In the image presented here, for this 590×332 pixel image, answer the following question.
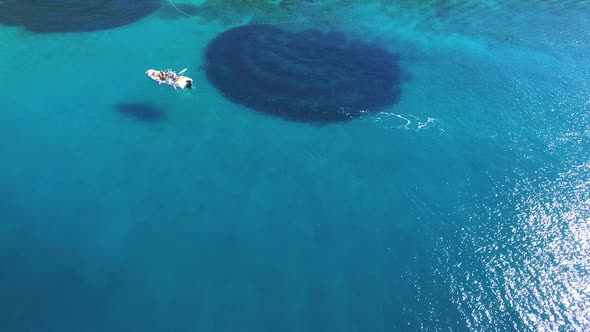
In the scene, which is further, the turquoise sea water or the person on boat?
the person on boat

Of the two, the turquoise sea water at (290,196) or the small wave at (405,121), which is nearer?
the turquoise sea water at (290,196)

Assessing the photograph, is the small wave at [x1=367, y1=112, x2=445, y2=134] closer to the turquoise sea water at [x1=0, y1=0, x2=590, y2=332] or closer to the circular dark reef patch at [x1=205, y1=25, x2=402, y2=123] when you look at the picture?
the turquoise sea water at [x1=0, y1=0, x2=590, y2=332]

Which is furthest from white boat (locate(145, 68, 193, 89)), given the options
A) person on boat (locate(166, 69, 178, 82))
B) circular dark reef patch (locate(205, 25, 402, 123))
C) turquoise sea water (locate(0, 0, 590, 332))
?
circular dark reef patch (locate(205, 25, 402, 123))

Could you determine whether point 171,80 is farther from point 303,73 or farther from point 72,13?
point 72,13

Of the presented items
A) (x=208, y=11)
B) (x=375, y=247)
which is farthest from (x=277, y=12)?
(x=375, y=247)

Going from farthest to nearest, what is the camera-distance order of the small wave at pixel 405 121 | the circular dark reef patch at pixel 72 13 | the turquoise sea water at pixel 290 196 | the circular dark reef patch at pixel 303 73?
the circular dark reef patch at pixel 72 13 < the circular dark reef patch at pixel 303 73 < the small wave at pixel 405 121 < the turquoise sea water at pixel 290 196

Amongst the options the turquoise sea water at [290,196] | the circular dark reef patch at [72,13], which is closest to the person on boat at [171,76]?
the turquoise sea water at [290,196]

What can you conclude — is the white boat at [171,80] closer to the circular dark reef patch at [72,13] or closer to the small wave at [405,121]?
the circular dark reef patch at [72,13]
